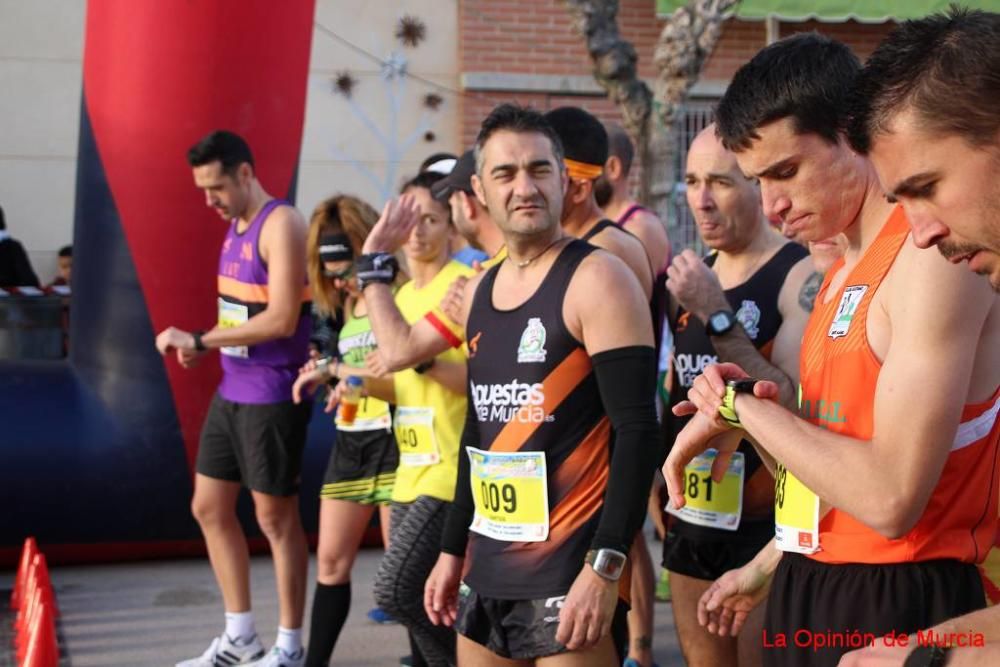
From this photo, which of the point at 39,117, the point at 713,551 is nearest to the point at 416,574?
the point at 713,551

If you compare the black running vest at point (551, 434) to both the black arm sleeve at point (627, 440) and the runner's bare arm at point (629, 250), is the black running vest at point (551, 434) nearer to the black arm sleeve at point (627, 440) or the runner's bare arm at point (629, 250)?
the black arm sleeve at point (627, 440)

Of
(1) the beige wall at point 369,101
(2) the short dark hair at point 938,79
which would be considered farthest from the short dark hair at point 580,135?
(1) the beige wall at point 369,101

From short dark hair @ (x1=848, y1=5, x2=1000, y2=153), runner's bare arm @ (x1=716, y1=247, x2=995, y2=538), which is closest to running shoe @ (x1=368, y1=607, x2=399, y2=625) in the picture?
runner's bare arm @ (x1=716, y1=247, x2=995, y2=538)

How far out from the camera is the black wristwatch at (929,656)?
5.27ft

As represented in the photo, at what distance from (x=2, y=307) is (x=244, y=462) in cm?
249

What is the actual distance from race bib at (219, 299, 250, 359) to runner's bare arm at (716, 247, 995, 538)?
3.80 m

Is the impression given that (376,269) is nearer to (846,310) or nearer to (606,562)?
(606,562)

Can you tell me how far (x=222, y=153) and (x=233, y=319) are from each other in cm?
73

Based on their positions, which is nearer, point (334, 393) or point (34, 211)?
point (334, 393)

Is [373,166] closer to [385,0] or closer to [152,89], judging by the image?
[385,0]

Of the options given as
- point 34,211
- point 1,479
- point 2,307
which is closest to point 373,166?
point 34,211

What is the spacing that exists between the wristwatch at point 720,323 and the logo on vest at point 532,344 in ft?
1.43

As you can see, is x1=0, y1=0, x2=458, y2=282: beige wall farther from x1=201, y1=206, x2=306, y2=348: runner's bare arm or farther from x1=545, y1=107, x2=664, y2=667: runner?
x1=545, y1=107, x2=664, y2=667: runner

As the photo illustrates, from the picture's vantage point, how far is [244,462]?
540cm
